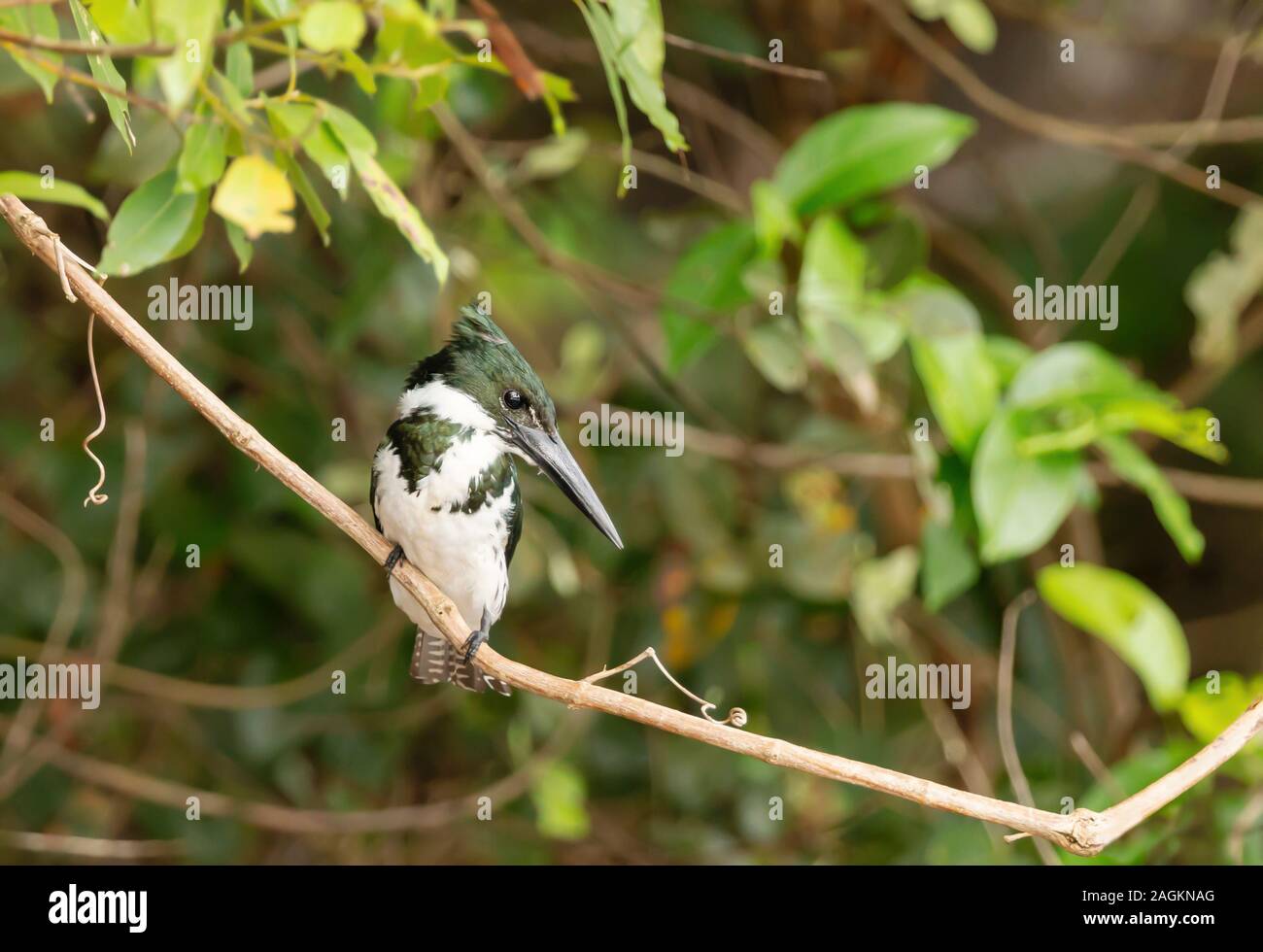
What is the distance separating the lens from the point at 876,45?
118 inches

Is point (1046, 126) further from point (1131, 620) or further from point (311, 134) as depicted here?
point (311, 134)

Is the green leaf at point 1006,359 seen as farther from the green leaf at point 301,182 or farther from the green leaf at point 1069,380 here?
the green leaf at point 301,182

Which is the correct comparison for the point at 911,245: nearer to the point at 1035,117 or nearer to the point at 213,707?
the point at 1035,117

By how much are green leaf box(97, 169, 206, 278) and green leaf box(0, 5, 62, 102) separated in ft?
0.36

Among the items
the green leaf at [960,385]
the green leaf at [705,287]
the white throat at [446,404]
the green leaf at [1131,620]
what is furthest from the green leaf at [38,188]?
the green leaf at [1131,620]

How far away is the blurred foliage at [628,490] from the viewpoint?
2.10 m

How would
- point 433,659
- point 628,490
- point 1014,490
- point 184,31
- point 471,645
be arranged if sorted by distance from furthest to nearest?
point 628,490
point 1014,490
point 433,659
point 471,645
point 184,31

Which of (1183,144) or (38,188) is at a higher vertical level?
(1183,144)

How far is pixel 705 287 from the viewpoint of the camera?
84.8 inches

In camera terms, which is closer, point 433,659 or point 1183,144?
point 433,659

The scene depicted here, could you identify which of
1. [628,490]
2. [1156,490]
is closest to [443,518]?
[1156,490]

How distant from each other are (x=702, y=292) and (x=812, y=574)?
68cm

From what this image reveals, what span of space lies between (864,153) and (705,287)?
333 millimetres

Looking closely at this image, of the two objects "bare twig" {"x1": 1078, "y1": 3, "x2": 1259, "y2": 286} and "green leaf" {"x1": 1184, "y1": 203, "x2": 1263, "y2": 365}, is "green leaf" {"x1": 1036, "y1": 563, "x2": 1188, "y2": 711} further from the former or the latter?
"bare twig" {"x1": 1078, "y1": 3, "x2": 1259, "y2": 286}
